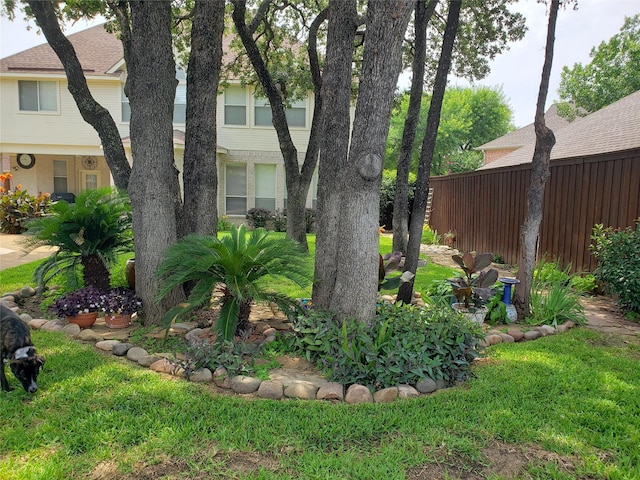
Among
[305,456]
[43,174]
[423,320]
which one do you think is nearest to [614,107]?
[423,320]

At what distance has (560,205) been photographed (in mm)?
8070

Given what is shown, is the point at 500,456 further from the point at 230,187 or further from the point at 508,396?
the point at 230,187

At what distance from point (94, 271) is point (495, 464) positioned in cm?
488

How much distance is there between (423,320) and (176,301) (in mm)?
2730

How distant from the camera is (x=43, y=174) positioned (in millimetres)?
18016

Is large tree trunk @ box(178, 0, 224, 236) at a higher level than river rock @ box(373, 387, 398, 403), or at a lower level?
higher

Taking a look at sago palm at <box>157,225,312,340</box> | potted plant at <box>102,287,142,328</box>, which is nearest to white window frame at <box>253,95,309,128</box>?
potted plant at <box>102,287,142,328</box>

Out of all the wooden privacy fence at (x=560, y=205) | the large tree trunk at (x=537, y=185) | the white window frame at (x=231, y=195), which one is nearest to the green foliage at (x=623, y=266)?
the wooden privacy fence at (x=560, y=205)

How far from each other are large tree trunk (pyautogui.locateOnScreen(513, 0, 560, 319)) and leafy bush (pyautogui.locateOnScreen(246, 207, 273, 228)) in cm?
1137

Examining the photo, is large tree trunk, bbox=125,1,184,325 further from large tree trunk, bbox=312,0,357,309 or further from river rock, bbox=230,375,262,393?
river rock, bbox=230,375,262,393

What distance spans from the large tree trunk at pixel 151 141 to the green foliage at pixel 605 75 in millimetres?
24249

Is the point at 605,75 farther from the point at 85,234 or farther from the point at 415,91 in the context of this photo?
the point at 85,234

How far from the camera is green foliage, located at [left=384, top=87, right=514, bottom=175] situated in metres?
28.0

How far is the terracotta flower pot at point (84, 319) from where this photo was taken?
4812 millimetres
